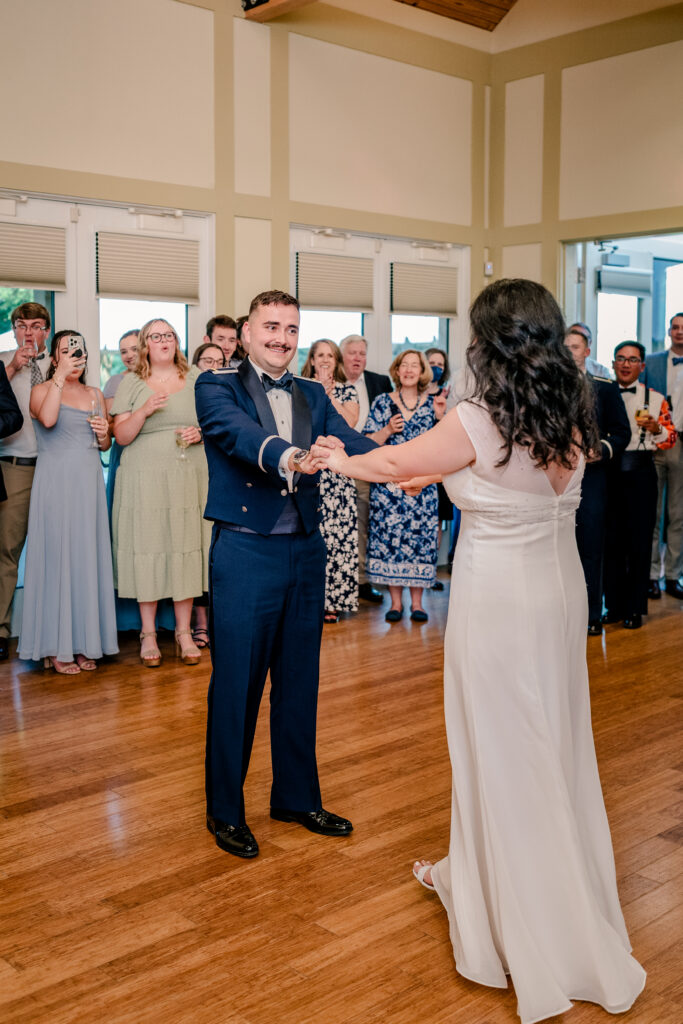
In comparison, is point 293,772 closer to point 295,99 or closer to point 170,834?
point 170,834

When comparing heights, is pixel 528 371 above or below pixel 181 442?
above

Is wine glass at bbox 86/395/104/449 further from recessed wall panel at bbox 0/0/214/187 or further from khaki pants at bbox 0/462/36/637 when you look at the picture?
recessed wall panel at bbox 0/0/214/187

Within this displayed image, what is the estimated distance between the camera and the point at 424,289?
8406 mm

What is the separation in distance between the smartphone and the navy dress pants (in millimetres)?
2292

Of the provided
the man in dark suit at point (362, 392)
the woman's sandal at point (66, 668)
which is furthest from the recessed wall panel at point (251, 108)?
the woman's sandal at point (66, 668)

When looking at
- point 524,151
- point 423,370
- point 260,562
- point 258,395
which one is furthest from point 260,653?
point 524,151

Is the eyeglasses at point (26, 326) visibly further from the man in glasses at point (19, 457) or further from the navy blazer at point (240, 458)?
the navy blazer at point (240, 458)

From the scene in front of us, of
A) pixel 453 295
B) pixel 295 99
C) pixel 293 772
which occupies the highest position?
pixel 295 99

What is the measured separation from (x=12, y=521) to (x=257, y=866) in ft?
9.68

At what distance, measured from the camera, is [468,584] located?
99.3 inches

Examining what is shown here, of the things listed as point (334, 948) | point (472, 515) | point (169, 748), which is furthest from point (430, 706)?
point (472, 515)

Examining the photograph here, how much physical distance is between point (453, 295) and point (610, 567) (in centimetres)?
309

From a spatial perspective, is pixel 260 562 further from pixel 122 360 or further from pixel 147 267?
pixel 147 267

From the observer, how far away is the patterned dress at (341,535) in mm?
6379
